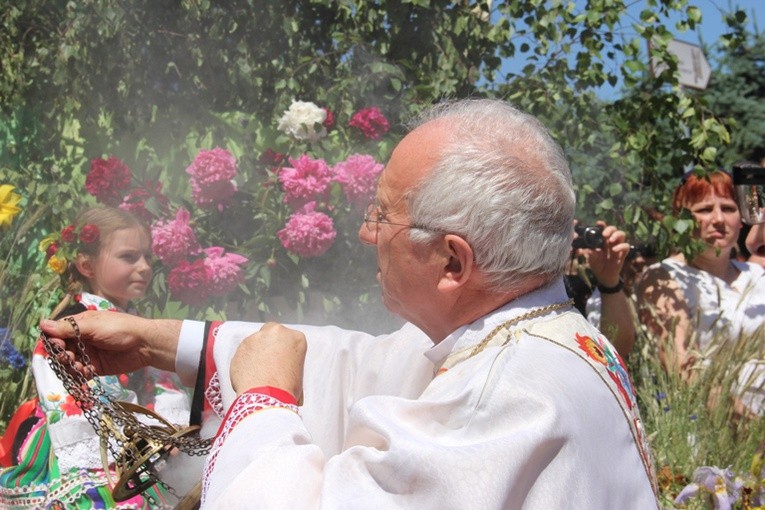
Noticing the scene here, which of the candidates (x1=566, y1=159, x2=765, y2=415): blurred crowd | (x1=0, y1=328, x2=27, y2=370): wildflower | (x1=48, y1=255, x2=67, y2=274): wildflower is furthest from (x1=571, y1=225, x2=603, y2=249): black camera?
(x1=0, y1=328, x2=27, y2=370): wildflower

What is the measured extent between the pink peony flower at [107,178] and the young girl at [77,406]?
8cm

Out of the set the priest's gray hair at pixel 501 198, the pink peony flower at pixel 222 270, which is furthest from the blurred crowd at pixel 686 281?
the priest's gray hair at pixel 501 198

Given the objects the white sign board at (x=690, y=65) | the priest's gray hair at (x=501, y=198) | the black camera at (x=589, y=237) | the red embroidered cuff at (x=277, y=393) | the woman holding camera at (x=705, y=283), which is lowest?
Result: the woman holding camera at (x=705, y=283)

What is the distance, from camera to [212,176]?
3.38 metres

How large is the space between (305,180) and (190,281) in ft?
1.71

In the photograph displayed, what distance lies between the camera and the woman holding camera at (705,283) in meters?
3.94

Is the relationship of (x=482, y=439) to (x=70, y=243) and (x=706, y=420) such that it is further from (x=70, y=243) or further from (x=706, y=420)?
(x=70, y=243)

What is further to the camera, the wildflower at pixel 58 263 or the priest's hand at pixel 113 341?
the wildflower at pixel 58 263

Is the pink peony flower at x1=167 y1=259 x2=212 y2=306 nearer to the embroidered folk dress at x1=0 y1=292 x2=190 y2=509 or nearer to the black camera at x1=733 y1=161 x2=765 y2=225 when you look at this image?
the embroidered folk dress at x1=0 y1=292 x2=190 y2=509

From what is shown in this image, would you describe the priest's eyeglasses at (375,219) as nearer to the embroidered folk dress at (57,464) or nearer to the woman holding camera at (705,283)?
the embroidered folk dress at (57,464)

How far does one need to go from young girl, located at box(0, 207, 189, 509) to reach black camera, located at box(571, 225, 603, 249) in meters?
1.56

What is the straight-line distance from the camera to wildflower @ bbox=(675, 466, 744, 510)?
278cm

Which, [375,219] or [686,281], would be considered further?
[686,281]

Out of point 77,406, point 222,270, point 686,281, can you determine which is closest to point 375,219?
point 77,406
